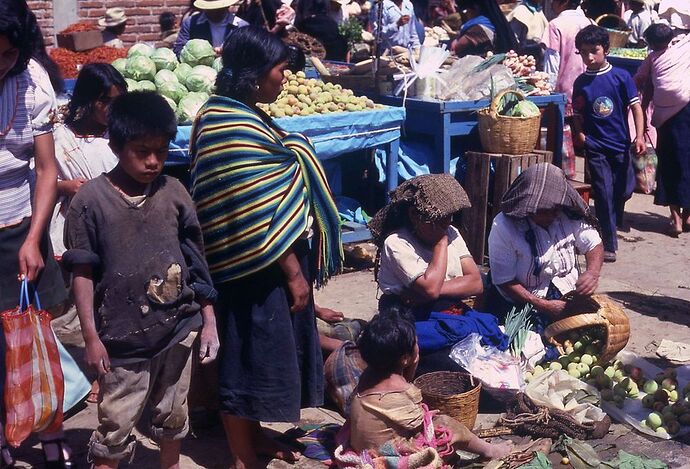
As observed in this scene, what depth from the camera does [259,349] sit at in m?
3.84

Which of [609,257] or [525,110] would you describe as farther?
[609,257]

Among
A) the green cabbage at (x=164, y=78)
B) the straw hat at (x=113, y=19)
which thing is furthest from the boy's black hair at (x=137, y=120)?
the straw hat at (x=113, y=19)

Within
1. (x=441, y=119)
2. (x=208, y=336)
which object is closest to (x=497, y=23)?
(x=441, y=119)

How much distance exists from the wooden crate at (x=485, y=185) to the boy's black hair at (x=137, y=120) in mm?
3734

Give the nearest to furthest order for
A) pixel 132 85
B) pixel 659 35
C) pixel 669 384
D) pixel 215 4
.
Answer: pixel 669 384, pixel 132 85, pixel 659 35, pixel 215 4

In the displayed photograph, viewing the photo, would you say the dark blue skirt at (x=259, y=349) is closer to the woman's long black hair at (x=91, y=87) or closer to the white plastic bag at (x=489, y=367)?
the white plastic bag at (x=489, y=367)

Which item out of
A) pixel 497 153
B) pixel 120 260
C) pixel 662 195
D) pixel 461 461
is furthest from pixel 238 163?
pixel 662 195

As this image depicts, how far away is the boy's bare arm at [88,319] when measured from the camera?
3.22 m

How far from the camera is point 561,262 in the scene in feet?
17.1

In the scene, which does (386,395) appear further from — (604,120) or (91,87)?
(604,120)

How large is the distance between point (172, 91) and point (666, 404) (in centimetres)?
364

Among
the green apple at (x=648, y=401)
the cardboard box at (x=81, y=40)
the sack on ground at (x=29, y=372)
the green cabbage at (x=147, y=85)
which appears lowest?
the green apple at (x=648, y=401)

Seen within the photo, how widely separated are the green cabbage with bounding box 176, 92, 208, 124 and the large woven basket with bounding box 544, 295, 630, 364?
2.61 metres

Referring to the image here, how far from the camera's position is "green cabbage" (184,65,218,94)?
20.9 feet
